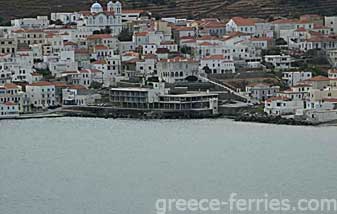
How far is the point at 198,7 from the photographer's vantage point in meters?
37.7

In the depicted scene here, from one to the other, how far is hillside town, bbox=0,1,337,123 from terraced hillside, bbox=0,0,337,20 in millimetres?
2988

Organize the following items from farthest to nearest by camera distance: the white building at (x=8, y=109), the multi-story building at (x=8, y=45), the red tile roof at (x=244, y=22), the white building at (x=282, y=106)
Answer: the red tile roof at (x=244, y=22) → the multi-story building at (x=8, y=45) → the white building at (x=8, y=109) → the white building at (x=282, y=106)

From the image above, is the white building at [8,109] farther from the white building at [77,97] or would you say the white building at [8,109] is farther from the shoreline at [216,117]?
the white building at [77,97]

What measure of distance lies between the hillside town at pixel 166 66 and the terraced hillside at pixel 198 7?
2988 millimetres

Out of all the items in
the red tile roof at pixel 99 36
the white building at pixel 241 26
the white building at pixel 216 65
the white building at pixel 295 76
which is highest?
the white building at pixel 241 26

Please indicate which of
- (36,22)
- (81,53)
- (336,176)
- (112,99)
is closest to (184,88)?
(112,99)

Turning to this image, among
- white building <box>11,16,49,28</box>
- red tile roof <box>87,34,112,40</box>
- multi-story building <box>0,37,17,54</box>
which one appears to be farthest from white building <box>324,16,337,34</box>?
multi-story building <box>0,37,17,54</box>

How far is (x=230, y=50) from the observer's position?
95.2 ft

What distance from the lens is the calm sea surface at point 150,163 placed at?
17062 mm

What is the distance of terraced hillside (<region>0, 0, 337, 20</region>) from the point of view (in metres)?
36.3

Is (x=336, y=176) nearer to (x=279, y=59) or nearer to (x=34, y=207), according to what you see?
(x=34, y=207)

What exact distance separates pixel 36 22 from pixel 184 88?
21.9 feet

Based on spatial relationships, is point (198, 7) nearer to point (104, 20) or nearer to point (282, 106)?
point (104, 20)

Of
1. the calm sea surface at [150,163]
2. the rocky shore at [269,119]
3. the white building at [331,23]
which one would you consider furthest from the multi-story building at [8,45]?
the rocky shore at [269,119]
